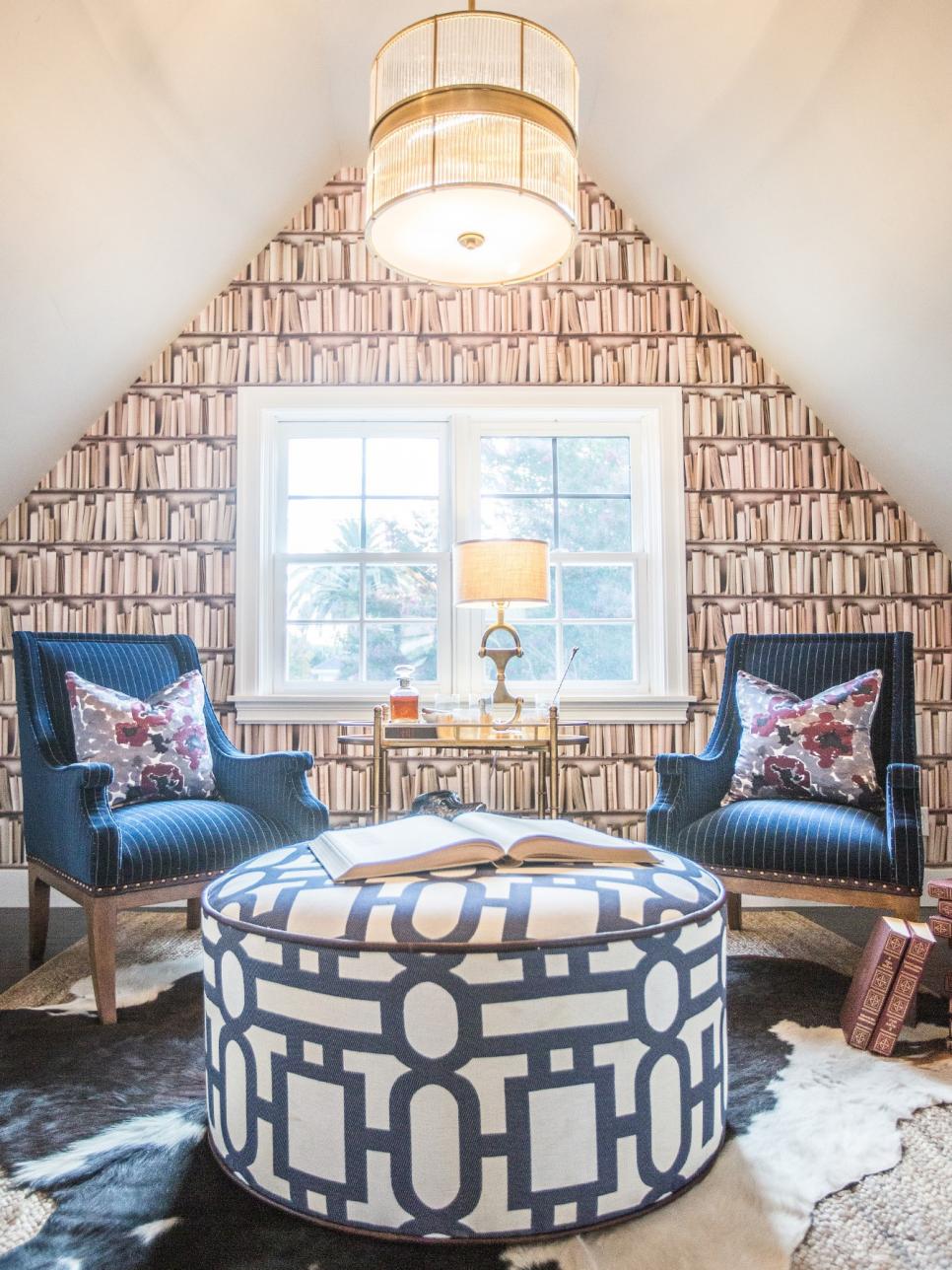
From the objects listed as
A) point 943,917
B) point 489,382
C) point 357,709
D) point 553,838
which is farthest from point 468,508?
point 943,917

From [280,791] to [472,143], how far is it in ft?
6.42

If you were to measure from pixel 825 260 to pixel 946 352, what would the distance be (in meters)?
0.54

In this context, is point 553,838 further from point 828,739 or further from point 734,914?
point 734,914

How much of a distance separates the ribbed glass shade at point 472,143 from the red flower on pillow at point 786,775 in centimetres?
172

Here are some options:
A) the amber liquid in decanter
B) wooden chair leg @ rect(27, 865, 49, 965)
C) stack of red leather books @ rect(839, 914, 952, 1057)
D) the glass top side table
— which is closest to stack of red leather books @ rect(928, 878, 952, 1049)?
stack of red leather books @ rect(839, 914, 952, 1057)

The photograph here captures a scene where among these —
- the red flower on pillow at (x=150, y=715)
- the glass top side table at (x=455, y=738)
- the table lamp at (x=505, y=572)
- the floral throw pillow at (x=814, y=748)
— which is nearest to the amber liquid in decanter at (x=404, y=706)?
the glass top side table at (x=455, y=738)

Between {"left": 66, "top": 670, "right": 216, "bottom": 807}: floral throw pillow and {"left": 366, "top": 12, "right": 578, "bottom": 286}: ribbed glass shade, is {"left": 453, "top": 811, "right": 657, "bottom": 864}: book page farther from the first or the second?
{"left": 366, "top": 12, "right": 578, "bottom": 286}: ribbed glass shade

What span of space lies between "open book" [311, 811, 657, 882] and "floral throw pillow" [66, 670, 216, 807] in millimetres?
1108

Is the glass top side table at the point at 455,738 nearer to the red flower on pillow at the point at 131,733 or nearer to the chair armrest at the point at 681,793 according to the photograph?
the chair armrest at the point at 681,793

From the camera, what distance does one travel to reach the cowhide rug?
1342 millimetres

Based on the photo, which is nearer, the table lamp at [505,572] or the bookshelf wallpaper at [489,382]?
the table lamp at [505,572]

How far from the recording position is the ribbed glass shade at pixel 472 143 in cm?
208

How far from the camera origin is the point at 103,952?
2.34 m

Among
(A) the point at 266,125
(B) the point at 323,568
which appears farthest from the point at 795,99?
(B) the point at 323,568
